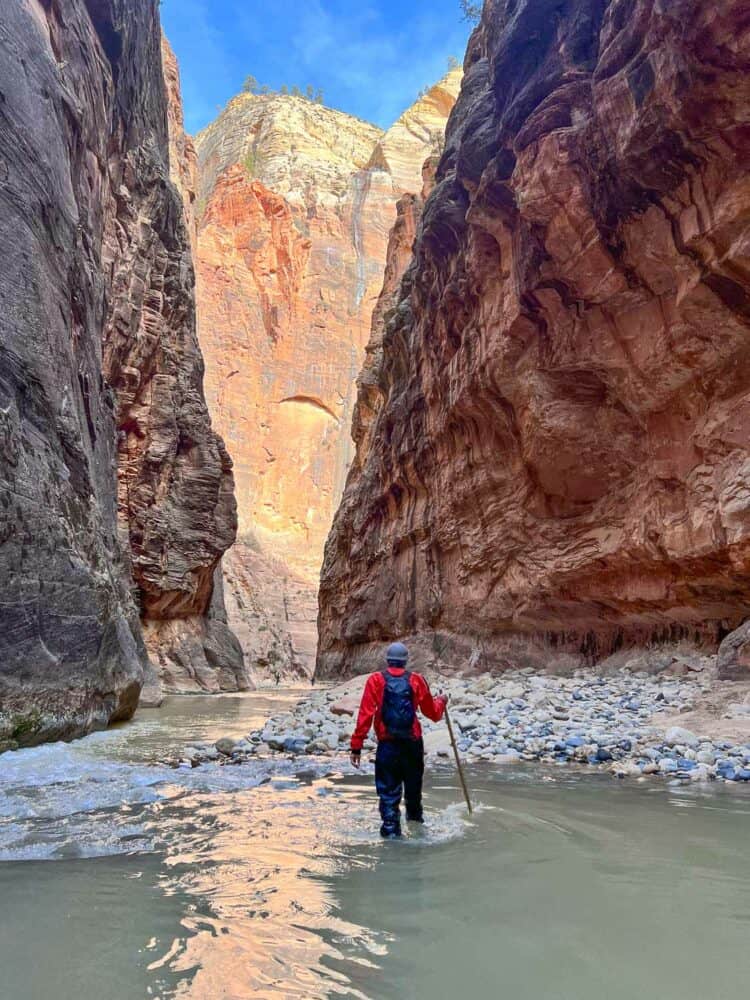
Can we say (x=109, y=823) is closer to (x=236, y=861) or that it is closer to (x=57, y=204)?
(x=236, y=861)

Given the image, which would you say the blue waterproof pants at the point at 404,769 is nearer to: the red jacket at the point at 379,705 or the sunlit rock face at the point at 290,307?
the red jacket at the point at 379,705

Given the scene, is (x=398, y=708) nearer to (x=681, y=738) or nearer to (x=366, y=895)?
(x=366, y=895)

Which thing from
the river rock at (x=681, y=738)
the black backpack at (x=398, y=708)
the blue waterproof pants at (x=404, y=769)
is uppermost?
the black backpack at (x=398, y=708)

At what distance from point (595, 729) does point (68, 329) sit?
9.35 metres

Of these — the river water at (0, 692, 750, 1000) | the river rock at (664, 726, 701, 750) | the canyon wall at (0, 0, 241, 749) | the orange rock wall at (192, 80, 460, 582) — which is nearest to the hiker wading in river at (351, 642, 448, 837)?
the river water at (0, 692, 750, 1000)

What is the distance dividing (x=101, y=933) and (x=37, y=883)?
2.59 ft

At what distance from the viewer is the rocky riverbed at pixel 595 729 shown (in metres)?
6.52

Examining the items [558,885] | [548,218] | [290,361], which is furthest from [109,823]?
[290,361]

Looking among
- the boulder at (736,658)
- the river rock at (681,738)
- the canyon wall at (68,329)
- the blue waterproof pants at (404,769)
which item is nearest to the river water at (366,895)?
the blue waterproof pants at (404,769)

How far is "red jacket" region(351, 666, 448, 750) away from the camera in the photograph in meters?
4.89

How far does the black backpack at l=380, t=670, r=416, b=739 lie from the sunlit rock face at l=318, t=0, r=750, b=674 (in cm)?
763

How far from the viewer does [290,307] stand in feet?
239

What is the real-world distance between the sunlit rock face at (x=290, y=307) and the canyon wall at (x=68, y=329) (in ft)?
117

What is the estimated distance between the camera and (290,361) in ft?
234
